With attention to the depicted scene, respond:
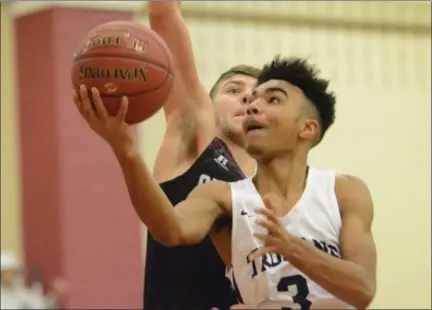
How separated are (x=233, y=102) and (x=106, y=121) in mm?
1619

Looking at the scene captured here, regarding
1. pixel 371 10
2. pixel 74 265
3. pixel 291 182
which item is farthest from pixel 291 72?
pixel 371 10

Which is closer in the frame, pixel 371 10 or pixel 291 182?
pixel 291 182

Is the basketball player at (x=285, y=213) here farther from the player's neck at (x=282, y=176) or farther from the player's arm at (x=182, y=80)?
the player's arm at (x=182, y=80)

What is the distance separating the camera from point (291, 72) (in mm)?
3566

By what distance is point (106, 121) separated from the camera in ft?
9.41

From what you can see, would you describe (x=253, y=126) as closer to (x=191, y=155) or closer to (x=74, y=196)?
(x=191, y=155)

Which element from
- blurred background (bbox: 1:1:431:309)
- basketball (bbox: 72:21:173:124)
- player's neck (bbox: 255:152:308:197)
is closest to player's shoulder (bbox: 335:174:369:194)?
player's neck (bbox: 255:152:308:197)

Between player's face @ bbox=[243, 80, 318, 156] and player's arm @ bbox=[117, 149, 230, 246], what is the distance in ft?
0.61

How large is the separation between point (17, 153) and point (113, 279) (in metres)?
1.49

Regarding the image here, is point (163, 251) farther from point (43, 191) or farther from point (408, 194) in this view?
point (408, 194)

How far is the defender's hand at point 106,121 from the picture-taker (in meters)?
2.87

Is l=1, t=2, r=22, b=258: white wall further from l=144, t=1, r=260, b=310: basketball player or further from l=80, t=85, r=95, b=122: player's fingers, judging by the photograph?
l=80, t=85, r=95, b=122: player's fingers

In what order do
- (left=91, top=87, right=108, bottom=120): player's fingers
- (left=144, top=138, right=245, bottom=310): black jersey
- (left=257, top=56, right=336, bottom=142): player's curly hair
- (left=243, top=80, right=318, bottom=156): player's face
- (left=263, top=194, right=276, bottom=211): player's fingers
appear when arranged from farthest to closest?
(left=144, top=138, right=245, bottom=310): black jersey → (left=257, top=56, right=336, bottom=142): player's curly hair → (left=243, top=80, right=318, bottom=156): player's face → (left=263, top=194, right=276, bottom=211): player's fingers → (left=91, top=87, right=108, bottom=120): player's fingers

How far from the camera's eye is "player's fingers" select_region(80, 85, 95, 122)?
2.88 meters
